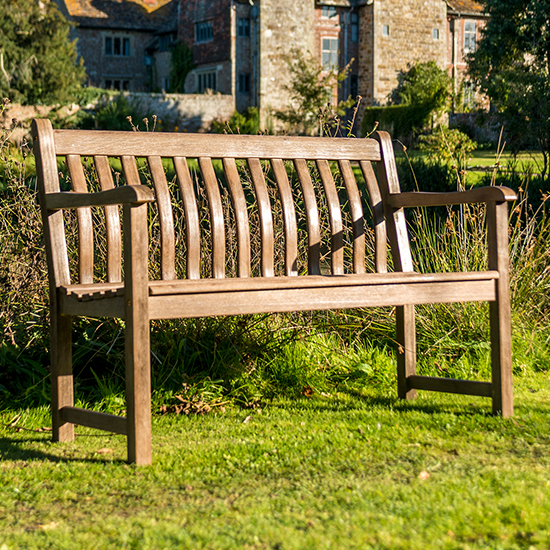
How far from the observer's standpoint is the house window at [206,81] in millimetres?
33750

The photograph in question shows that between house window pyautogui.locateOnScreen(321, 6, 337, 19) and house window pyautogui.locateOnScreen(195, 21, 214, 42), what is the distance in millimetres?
5199

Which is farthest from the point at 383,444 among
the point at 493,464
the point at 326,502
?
the point at 326,502

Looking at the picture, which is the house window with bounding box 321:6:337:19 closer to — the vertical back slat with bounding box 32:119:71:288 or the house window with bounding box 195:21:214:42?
the house window with bounding box 195:21:214:42

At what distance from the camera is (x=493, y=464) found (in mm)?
2311

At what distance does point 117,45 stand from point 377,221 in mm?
36213

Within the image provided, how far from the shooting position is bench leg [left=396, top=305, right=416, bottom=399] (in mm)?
3229

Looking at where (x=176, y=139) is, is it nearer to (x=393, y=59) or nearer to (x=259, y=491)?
(x=259, y=491)

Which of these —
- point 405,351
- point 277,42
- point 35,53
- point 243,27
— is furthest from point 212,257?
point 243,27

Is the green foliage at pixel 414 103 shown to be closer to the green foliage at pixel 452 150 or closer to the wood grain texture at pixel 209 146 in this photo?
the green foliage at pixel 452 150

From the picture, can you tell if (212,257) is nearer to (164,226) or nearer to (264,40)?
(164,226)

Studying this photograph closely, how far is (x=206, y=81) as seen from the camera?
34250 millimetres

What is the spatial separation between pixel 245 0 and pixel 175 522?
32763mm

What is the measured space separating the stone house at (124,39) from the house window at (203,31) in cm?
220

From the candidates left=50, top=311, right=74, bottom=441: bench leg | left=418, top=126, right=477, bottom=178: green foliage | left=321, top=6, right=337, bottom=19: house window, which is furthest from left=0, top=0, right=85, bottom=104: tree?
left=50, top=311, right=74, bottom=441: bench leg
